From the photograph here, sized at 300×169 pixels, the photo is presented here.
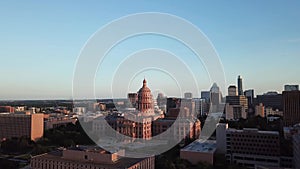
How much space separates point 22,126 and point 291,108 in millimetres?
14783

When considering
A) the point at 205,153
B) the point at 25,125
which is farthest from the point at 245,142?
the point at 25,125

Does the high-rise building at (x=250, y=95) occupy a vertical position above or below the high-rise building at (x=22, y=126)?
above

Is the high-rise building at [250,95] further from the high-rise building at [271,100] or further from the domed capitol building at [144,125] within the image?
the domed capitol building at [144,125]

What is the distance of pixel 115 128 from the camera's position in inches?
512

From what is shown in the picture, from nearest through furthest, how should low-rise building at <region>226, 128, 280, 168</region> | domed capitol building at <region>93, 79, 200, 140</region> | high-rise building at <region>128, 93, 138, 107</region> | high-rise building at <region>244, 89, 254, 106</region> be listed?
low-rise building at <region>226, 128, 280, 168</region>
domed capitol building at <region>93, 79, 200, 140</region>
high-rise building at <region>128, 93, 138, 107</region>
high-rise building at <region>244, 89, 254, 106</region>

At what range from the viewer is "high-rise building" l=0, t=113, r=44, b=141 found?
14647mm

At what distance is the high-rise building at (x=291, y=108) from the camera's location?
49.7ft

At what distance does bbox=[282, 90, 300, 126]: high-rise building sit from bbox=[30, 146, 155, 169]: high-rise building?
34.9 feet

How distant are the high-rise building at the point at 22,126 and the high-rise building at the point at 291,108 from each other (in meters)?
13.4

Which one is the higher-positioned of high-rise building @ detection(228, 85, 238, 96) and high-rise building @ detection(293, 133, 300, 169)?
high-rise building @ detection(228, 85, 238, 96)

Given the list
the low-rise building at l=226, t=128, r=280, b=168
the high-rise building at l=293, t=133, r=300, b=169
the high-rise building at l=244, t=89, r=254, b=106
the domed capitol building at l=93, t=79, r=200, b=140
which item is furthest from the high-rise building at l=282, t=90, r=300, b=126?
the high-rise building at l=244, t=89, r=254, b=106

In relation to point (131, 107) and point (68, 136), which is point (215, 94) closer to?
point (131, 107)

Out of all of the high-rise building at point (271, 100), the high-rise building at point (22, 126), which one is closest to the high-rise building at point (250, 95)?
the high-rise building at point (271, 100)

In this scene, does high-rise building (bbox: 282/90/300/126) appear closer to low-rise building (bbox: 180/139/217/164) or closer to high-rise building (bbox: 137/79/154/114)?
high-rise building (bbox: 137/79/154/114)
